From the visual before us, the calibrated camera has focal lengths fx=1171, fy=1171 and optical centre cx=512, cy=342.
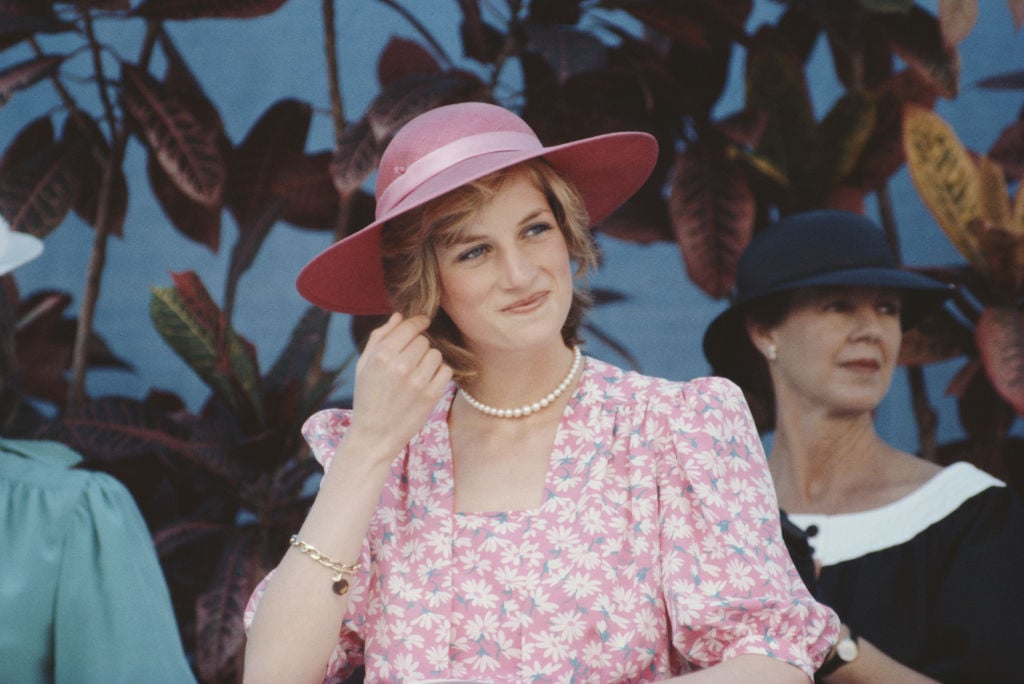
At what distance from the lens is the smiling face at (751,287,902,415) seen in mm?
2516

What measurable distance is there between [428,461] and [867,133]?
188 cm

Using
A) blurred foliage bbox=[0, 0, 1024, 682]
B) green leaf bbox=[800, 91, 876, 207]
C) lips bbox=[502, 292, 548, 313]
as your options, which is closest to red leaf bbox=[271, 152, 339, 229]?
blurred foliage bbox=[0, 0, 1024, 682]

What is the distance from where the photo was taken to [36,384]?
346cm

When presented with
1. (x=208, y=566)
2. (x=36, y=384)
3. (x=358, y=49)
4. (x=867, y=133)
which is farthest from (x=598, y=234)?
(x=36, y=384)

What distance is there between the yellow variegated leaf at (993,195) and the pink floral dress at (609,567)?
167 cm

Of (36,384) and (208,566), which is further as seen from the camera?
(36,384)

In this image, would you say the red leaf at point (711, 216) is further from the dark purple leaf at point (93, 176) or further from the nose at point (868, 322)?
the dark purple leaf at point (93, 176)

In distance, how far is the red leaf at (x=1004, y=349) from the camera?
2.70 meters

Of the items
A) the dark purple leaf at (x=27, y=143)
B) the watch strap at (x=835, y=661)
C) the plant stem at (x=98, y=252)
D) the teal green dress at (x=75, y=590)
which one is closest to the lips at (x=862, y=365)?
the watch strap at (x=835, y=661)

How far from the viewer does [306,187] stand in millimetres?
3330

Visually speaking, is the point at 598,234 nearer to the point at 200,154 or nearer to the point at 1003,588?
the point at 200,154

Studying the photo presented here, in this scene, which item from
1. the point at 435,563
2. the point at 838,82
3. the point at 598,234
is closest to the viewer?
the point at 435,563

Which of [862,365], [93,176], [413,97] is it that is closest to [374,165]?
[413,97]

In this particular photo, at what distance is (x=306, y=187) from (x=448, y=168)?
5.88 ft
